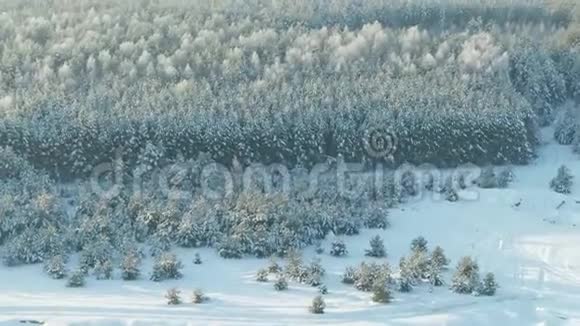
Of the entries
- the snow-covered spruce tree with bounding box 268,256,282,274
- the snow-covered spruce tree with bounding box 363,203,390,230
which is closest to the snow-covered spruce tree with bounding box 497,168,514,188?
the snow-covered spruce tree with bounding box 363,203,390,230

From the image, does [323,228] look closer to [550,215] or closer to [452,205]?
[452,205]

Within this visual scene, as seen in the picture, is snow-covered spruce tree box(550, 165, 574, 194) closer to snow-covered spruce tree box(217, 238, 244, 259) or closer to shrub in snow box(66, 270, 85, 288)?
snow-covered spruce tree box(217, 238, 244, 259)

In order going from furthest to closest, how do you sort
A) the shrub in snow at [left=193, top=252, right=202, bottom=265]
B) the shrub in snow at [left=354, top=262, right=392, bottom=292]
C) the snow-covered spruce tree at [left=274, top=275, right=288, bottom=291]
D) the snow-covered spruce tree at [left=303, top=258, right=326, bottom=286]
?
the shrub in snow at [left=193, top=252, right=202, bottom=265] < the snow-covered spruce tree at [left=303, top=258, right=326, bottom=286] < the shrub in snow at [left=354, top=262, right=392, bottom=292] < the snow-covered spruce tree at [left=274, top=275, right=288, bottom=291]

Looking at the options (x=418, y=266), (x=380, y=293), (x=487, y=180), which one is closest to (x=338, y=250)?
(x=418, y=266)

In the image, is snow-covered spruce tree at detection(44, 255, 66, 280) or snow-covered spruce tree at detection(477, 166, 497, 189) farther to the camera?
snow-covered spruce tree at detection(477, 166, 497, 189)

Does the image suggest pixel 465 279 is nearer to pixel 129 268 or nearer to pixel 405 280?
pixel 405 280

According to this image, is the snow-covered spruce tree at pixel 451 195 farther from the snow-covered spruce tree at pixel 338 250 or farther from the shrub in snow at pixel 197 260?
the shrub in snow at pixel 197 260

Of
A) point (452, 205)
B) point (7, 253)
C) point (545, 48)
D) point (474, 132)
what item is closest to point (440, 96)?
point (474, 132)
